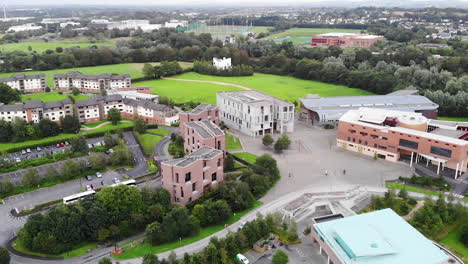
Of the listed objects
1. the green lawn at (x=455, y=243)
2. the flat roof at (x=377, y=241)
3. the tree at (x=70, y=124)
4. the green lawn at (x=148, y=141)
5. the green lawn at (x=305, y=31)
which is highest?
the green lawn at (x=305, y=31)

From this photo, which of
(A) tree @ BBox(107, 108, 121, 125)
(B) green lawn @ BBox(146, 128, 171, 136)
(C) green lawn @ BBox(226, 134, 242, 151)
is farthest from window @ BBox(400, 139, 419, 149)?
(A) tree @ BBox(107, 108, 121, 125)

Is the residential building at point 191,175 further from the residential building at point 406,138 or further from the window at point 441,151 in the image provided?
the window at point 441,151

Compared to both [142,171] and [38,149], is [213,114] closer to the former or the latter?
[142,171]

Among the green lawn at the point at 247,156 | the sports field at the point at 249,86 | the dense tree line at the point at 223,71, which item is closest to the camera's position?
the green lawn at the point at 247,156

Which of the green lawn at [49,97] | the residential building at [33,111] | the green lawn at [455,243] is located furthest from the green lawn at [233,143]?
the green lawn at [49,97]

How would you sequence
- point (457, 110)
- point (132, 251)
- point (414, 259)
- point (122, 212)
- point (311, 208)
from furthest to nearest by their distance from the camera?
point (457, 110), point (311, 208), point (122, 212), point (132, 251), point (414, 259)

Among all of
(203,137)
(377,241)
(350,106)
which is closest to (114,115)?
(203,137)

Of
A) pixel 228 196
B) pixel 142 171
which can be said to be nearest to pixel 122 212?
pixel 228 196
